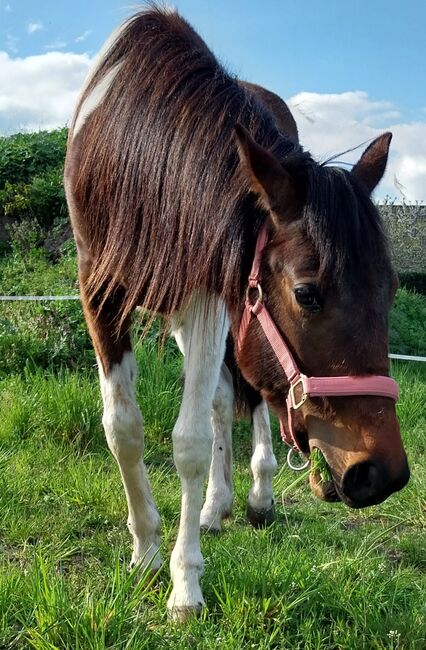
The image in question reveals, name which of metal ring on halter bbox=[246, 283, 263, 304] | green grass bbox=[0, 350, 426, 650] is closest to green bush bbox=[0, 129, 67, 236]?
green grass bbox=[0, 350, 426, 650]

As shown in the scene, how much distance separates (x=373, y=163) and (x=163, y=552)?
1691 millimetres

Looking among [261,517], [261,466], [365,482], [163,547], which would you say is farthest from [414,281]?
[365,482]

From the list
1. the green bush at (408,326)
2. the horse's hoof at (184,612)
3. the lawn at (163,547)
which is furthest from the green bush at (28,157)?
the horse's hoof at (184,612)

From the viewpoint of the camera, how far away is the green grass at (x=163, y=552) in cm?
198

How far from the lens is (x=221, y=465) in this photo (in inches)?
136

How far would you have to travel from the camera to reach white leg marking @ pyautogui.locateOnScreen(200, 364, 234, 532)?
3230mm

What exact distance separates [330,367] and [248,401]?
1.86 metres

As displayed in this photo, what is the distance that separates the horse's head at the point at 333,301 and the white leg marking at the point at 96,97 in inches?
36.1

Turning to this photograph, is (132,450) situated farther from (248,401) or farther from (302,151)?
(302,151)

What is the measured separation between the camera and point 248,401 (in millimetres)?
3691

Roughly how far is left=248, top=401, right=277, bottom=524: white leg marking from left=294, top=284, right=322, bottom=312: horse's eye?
1648mm

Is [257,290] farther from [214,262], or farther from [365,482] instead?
[365,482]

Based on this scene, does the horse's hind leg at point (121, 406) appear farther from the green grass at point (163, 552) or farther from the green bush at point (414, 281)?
the green bush at point (414, 281)

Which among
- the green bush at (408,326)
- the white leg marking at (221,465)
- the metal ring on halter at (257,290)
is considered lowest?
the green bush at (408,326)
